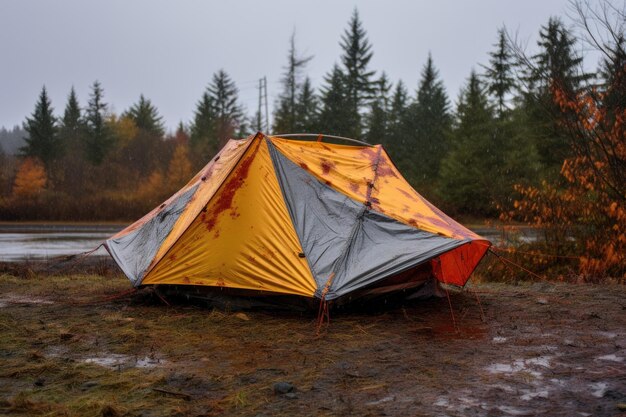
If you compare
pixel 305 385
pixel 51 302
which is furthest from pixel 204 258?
pixel 305 385

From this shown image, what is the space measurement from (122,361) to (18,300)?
3713 millimetres

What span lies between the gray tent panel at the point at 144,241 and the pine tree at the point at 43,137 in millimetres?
40944

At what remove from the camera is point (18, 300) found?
7.79m

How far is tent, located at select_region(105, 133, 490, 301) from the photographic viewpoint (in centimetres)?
624

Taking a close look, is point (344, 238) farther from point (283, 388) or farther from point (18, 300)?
point (18, 300)

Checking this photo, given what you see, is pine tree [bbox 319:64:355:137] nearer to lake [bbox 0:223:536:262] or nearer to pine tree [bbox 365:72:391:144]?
pine tree [bbox 365:72:391:144]

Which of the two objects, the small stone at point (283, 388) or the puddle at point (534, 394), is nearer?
the puddle at point (534, 394)

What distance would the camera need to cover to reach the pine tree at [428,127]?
129ft

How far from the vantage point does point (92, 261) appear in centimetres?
1295

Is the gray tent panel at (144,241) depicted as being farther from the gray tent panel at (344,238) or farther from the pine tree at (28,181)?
the pine tree at (28,181)

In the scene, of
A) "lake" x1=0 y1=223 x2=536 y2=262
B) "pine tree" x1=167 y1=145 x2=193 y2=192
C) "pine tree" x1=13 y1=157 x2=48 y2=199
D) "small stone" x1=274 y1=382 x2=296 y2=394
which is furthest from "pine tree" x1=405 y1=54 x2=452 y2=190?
"small stone" x1=274 y1=382 x2=296 y2=394

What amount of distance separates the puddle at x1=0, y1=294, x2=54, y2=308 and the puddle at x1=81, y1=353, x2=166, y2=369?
305 cm

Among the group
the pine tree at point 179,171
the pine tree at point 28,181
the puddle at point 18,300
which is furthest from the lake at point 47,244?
the pine tree at point 179,171

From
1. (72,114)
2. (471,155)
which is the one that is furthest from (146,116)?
(471,155)
